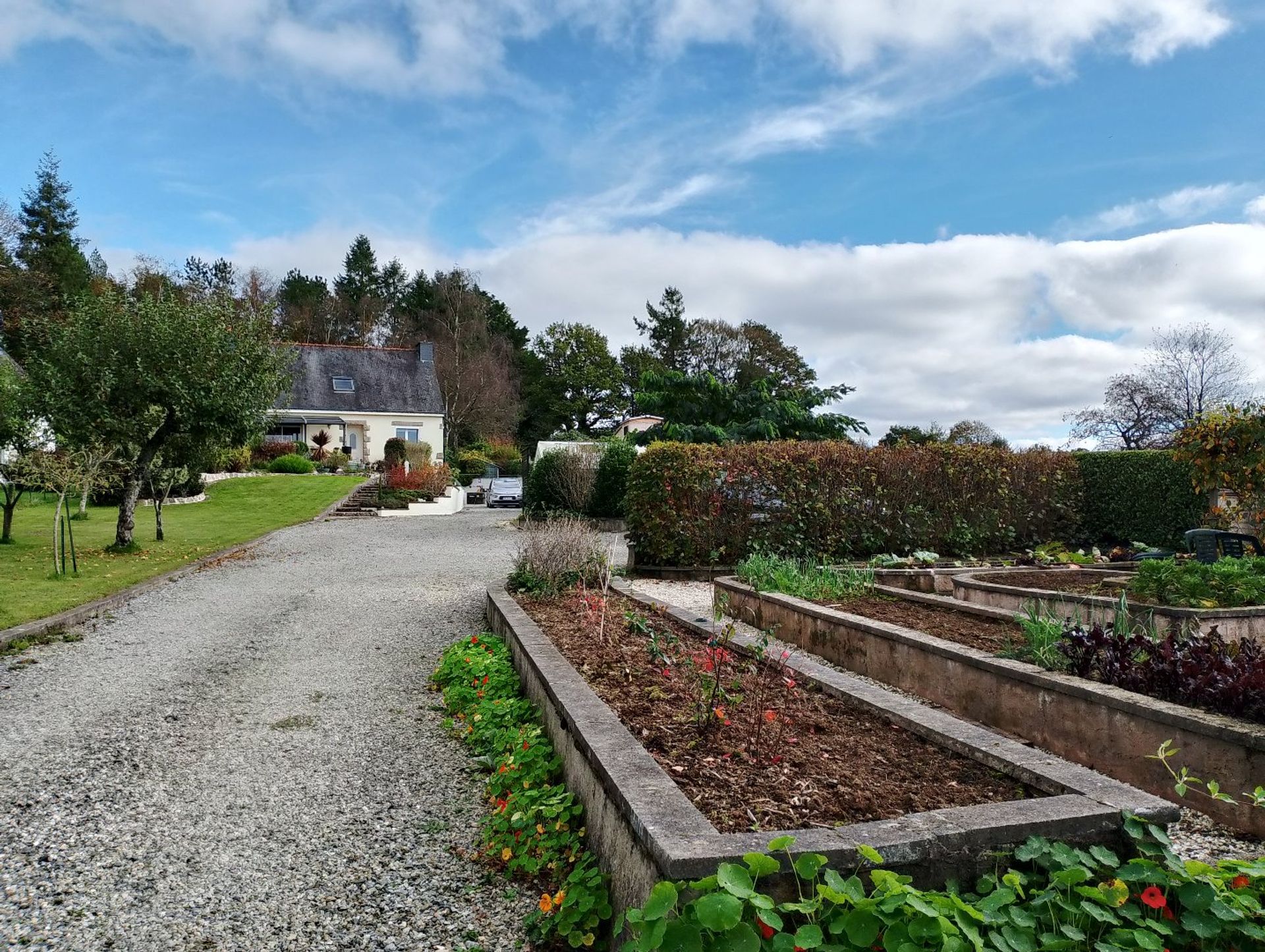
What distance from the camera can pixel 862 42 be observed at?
7496 mm

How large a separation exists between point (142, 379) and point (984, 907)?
14355mm

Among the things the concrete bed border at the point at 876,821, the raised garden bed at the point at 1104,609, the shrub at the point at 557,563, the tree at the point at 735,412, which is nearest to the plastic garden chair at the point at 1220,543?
the raised garden bed at the point at 1104,609

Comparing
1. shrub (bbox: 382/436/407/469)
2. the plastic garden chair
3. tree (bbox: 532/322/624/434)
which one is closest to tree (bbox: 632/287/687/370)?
tree (bbox: 532/322/624/434)

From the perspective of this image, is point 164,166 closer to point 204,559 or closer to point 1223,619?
point 204,559

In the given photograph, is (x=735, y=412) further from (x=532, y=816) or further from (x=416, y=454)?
(x=532, y=816)

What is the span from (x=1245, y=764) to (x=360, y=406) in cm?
4379

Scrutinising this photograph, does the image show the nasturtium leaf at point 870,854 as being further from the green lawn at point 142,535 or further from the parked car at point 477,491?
the parked car at point 477,491

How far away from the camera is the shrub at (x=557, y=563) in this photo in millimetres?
8227

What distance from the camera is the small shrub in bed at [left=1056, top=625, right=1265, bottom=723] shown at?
356 centimetres

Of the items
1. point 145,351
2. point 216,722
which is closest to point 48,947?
point 216,722

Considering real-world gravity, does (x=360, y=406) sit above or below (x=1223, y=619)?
above

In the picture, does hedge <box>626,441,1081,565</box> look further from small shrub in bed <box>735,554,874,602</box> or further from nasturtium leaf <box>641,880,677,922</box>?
nasturtium leaf <box>641,880,677,922</box>

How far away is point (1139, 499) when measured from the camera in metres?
14.2

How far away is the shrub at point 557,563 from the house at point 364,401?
34.9 meters
